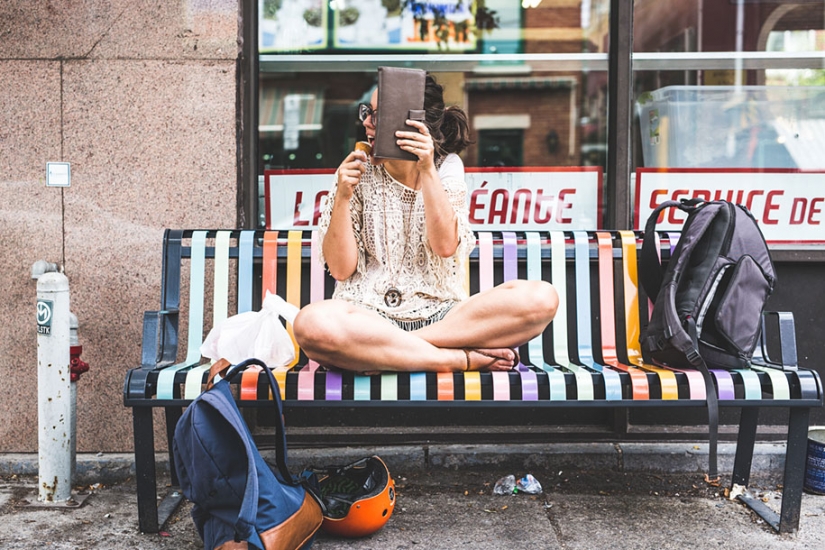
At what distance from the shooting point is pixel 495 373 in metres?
2.99

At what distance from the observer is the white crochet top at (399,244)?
10.6 ft

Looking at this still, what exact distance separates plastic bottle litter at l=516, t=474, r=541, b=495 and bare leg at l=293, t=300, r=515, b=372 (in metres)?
0.83

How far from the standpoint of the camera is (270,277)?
3.60 m

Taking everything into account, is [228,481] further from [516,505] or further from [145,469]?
[516,505]

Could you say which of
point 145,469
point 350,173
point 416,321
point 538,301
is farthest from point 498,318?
point 145,469

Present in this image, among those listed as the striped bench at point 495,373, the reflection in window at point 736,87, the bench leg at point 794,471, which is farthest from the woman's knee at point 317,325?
the reflection in window at point 736,87

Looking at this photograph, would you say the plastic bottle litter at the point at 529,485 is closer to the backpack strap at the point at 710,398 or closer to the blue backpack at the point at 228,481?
the backpack strap at the point at 710,398

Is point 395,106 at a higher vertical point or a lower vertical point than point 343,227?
higher

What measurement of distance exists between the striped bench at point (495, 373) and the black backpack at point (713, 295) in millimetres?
102

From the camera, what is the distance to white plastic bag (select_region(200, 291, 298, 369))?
311cm

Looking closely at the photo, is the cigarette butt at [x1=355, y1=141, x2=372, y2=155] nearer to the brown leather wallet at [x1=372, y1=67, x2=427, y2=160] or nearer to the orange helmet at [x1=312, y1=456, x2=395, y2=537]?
the brown leather wallet at [x1=372, y1=67, x2=427, y2=160]

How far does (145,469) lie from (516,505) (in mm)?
1514

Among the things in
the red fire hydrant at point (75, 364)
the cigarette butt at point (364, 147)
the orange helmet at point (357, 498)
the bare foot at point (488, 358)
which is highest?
the cigarette butt at point (364, 147)

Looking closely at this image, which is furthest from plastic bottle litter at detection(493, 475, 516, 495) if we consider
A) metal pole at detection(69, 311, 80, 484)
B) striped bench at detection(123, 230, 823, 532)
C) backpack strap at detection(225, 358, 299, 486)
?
metal pole at detection(69, 311, 80, 484)
